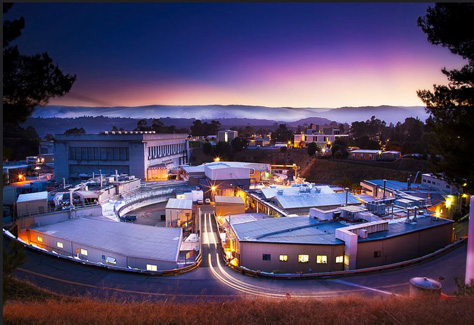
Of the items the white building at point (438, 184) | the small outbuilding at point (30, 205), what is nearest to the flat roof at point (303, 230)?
the small outbuilding at point (30, 205)

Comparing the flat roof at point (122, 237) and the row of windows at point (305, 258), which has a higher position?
the flat roof at point (122, 237)

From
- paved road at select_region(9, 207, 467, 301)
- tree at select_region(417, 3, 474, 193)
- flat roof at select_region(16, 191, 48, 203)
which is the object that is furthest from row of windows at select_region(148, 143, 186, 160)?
tree at select_region(417, 3, 474, 193)

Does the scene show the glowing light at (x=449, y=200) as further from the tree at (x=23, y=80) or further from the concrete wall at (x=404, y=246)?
the tree at (x=23, y=80)

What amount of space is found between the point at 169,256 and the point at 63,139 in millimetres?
21496

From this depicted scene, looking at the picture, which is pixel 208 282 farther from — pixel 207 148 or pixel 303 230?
pixel 207 148

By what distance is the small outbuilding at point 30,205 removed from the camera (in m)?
12.1

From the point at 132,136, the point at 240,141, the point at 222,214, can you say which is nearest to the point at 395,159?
the point at 240,141

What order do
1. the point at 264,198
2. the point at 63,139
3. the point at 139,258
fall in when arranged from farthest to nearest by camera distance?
the point at 63,139 → the point at 264,198 → the point at 139,258

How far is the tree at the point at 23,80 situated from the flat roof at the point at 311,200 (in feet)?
41.5

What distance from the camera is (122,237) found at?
10.7m

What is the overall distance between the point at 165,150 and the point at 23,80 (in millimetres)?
27881

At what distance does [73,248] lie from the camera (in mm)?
10070

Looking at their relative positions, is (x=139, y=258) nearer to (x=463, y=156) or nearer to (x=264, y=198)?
(x=463, y=156)

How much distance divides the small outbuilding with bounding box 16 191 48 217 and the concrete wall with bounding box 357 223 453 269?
40.2 feet
